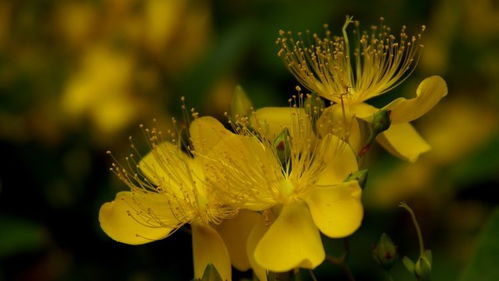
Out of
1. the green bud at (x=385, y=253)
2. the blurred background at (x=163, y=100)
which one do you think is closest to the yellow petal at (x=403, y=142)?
the green bud at (x=385, y=253)

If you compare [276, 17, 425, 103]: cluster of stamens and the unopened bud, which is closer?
the unopened bud

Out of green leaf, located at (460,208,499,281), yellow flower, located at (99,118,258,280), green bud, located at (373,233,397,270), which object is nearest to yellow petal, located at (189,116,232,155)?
yellow flower, located at (99,118,258,280)

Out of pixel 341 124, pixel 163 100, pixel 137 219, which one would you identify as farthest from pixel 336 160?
pixel 163 100

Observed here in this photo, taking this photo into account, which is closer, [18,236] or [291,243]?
[291,243]

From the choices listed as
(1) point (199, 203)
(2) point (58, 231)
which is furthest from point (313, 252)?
(2) point (58, 231)

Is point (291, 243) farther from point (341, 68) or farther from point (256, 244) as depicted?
point (341, 68)

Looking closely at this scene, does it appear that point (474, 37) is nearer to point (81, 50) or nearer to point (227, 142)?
point (81, 50)

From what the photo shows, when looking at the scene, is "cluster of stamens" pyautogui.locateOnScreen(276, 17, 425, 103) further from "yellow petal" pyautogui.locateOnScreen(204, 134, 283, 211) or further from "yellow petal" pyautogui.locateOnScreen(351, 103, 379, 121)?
"yellow petal" pyautogui.locateOnScreen(204, 134, 283, 211)
